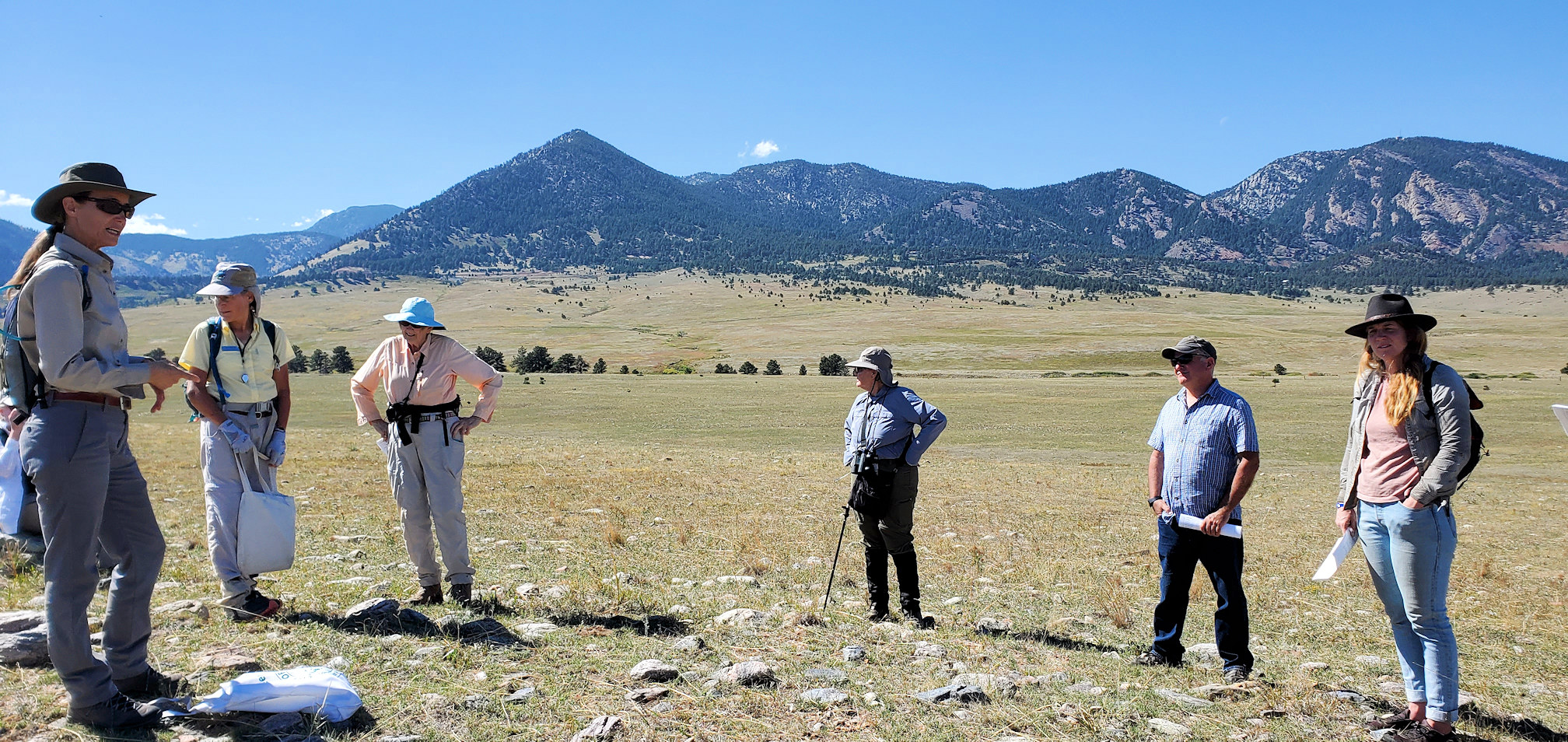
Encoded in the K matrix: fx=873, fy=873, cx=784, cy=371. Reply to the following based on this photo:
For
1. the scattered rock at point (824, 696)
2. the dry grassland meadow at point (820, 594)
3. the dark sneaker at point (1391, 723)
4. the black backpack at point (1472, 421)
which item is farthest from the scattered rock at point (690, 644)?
the black backpack at point (1472, 421)

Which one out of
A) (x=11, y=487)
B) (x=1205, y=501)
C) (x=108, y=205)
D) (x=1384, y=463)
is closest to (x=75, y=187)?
(x=108, y=205)

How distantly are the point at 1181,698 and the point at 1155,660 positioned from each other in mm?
840

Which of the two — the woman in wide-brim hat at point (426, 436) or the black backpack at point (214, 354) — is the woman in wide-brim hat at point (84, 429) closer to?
the black backpack at point (214, 354)

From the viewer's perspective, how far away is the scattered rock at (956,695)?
459 centimetres

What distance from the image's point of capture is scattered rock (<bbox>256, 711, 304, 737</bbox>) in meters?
3.91

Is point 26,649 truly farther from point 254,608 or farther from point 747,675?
point 747,675

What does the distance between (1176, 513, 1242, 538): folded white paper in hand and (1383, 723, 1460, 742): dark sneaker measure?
1318 mm

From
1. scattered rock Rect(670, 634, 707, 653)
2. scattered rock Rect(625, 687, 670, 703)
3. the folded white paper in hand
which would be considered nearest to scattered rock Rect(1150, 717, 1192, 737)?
the folded white paper in hand

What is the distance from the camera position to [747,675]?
4.79 metres

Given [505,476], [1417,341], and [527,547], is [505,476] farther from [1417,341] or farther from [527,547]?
[1417,341]

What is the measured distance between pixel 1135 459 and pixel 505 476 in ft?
48.6

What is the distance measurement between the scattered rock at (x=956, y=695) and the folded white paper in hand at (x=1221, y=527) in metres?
1.85

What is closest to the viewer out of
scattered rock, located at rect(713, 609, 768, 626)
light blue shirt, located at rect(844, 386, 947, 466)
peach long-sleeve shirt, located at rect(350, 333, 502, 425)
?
scattered rock, located at rect(713, 609, 768, 626)

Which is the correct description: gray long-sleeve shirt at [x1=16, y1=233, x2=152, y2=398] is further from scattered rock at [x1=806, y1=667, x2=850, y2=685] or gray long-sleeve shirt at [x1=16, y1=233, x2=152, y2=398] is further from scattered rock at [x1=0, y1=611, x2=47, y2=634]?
scattered rock at [x1=806, y1=667, x2=850, y2=685]
